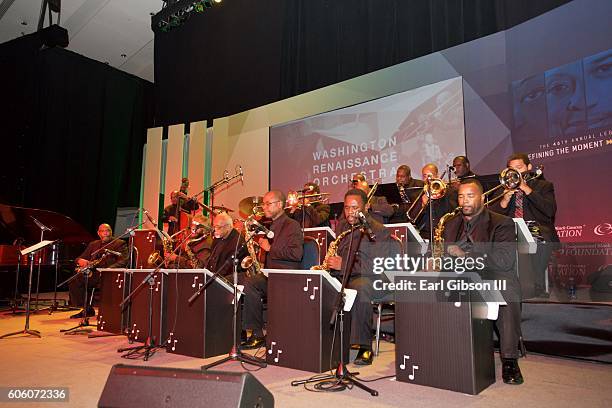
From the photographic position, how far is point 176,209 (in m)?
8.20

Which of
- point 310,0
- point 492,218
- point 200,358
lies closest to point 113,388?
point 200,358

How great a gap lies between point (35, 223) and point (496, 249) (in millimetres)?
5977

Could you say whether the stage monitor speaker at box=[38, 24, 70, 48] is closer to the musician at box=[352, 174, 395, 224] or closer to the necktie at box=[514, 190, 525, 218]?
the musician at box=[352, 174, 395, 224]

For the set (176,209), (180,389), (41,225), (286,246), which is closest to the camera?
(180,389)

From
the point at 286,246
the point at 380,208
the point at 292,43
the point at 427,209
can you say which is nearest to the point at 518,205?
the point at 427,209

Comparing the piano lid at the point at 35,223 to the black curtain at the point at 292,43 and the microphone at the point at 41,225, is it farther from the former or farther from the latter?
the black curtain at the point at 292,43

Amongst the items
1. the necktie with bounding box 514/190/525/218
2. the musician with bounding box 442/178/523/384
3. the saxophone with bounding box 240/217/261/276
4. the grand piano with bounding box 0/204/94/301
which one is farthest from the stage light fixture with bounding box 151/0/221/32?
the musician with bounding box 442/178/523/384

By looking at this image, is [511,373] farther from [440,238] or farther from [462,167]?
[462,167]

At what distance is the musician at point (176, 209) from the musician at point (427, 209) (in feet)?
12.8

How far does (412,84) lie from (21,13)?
362 inches

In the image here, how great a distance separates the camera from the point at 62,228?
695 cm

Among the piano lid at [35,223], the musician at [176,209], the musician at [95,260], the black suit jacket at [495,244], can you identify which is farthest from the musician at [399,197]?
the piano lid at [35,223]

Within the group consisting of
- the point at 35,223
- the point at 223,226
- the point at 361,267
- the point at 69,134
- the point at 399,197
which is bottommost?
the point at 361,267

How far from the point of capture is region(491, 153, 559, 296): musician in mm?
4562
